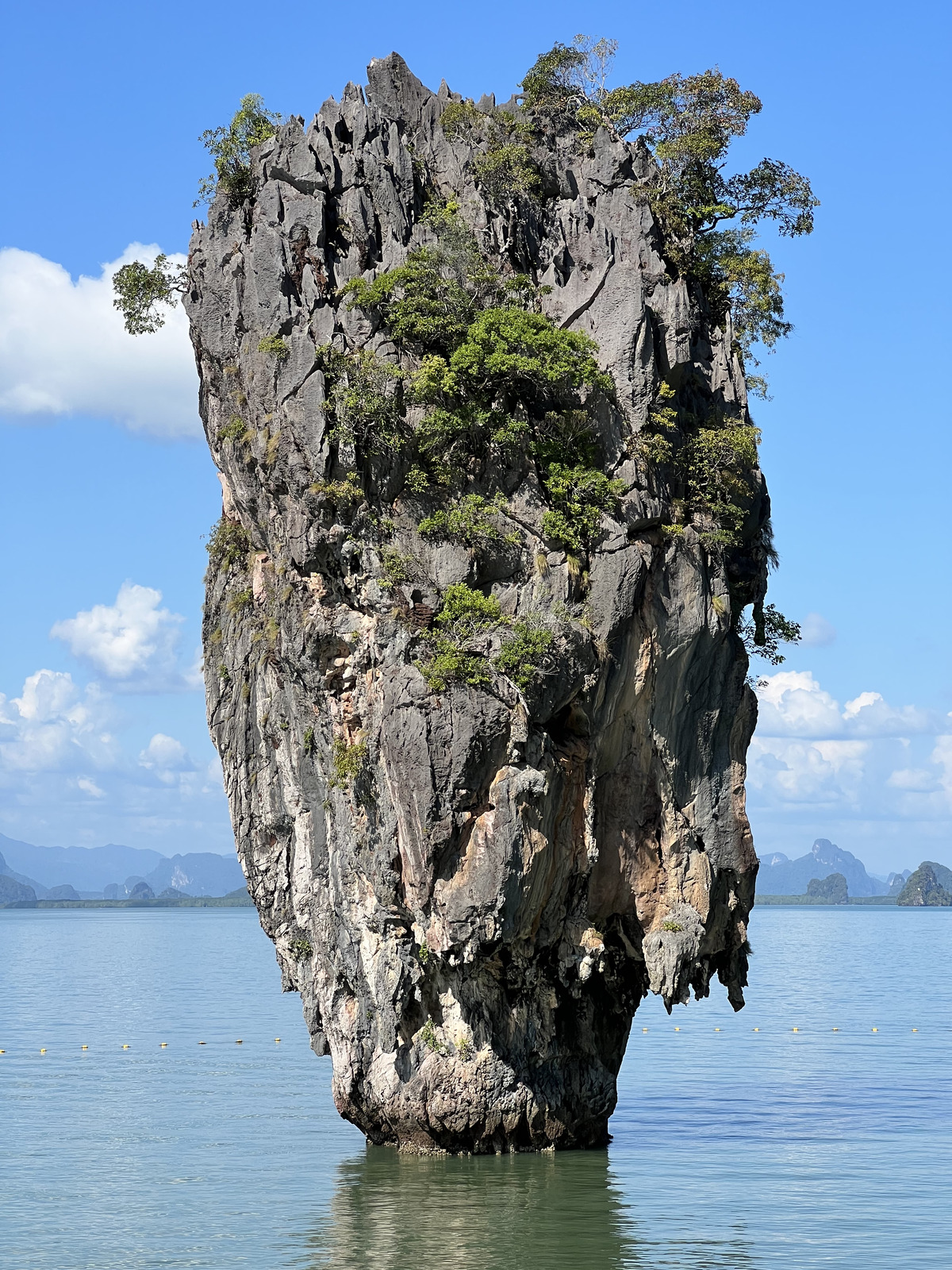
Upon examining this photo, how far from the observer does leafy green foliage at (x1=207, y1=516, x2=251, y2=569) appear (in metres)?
28.9

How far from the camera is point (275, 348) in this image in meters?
25.2

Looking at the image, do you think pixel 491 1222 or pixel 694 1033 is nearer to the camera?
pixel 491 1222

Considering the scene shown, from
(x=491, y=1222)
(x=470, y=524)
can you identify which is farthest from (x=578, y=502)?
(x=491, y=1222)

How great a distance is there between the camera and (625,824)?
2583 cm

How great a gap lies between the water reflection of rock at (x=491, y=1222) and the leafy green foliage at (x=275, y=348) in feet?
47.3

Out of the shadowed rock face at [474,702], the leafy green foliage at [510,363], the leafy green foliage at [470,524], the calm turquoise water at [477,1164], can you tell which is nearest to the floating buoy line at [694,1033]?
the calm turquoise water at [477,1164]

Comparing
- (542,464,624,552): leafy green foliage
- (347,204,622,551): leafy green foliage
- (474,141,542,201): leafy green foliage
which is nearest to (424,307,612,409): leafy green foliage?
(347,204,622,551): leafy green foliage

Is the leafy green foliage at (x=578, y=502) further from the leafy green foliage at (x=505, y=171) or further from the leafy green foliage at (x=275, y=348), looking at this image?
the leafy green foliage at (x=505, y=171)

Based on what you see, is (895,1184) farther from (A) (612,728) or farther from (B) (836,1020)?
(B) (836,1020)

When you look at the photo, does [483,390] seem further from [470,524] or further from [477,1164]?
[477,1164]

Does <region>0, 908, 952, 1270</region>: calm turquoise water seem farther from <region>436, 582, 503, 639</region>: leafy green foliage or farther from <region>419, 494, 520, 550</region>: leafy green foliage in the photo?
<region>419, 494, 520, 550</region>: leafy green foliage

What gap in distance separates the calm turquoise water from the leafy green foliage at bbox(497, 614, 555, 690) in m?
8.43

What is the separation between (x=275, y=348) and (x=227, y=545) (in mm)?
5282

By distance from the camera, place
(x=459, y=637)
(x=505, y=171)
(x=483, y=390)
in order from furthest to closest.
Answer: (x=505, y=171), (x=483, y=390), (x=459, y=637)
